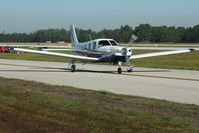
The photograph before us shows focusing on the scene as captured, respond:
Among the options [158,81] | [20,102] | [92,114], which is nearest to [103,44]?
[158,81]

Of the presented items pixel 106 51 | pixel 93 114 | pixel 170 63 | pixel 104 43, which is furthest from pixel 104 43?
pixel 93 114

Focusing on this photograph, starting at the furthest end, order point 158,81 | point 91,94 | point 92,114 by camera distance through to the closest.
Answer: point 158,81 → point 91,94 → point 92,114

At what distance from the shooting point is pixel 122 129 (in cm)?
1010

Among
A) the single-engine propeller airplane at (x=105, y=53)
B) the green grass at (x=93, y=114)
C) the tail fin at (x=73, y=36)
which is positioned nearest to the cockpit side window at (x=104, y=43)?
the single-engine propeller airplane at (x=105, y=53)

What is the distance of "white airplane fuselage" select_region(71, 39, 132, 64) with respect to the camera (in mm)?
29688

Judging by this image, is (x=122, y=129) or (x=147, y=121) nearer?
(x=122, y=129)

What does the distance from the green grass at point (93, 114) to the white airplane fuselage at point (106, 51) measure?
12.8 m

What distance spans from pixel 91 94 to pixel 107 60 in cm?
1339

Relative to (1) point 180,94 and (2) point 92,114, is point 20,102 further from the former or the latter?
(1) point 180,94

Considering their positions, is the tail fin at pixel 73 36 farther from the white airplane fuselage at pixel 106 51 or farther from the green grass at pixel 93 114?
the green grass at pixel 93 114

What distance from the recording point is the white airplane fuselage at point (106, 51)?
1169 inches

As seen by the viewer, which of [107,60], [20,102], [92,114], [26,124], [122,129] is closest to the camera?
[122,129]

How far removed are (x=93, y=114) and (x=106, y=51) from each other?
18223 mm

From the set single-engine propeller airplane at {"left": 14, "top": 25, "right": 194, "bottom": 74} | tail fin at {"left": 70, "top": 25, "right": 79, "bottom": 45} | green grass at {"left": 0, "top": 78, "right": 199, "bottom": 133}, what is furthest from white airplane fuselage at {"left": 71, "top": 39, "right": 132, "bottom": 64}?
green grass at {"left": 0, "top": 78, "right": 199, "bottom": 133}
